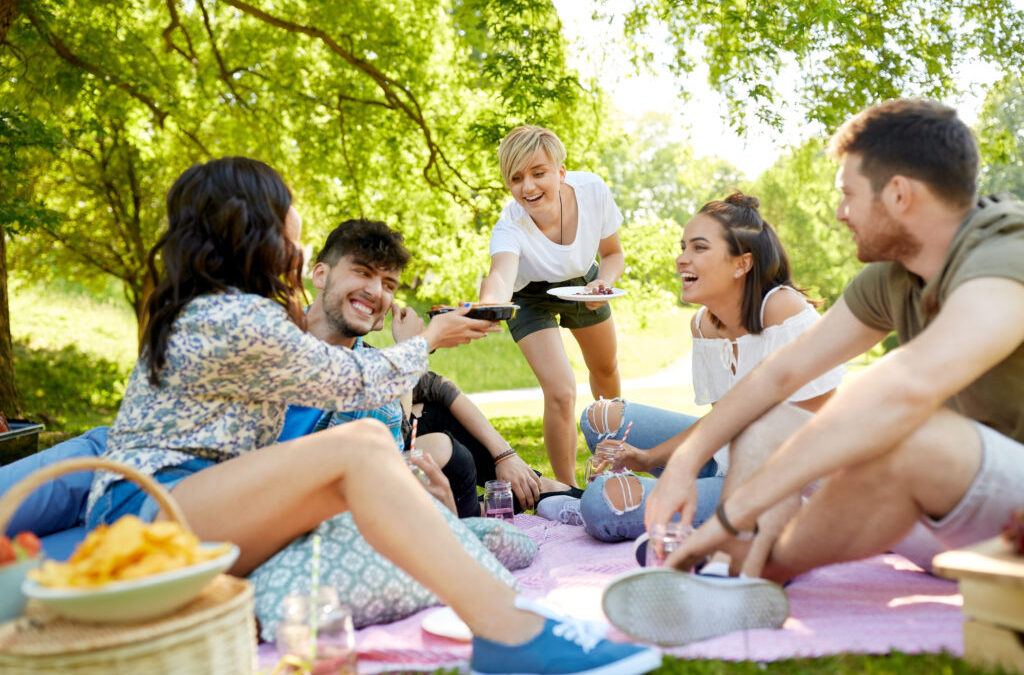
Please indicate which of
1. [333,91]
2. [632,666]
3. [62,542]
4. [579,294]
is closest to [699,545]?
[632,666]

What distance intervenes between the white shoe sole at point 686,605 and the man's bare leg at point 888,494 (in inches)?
7.2

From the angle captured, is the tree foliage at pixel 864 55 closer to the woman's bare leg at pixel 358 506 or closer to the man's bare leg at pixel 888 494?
the man's bare leg at pixel 888 494

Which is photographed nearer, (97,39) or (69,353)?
(97,39)

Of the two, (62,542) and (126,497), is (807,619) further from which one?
(62,542)

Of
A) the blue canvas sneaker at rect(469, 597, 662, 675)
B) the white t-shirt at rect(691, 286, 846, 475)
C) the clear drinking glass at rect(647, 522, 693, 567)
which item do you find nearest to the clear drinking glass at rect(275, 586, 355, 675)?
the blue canvas sneaker at rect(469, 597, 662, 675)

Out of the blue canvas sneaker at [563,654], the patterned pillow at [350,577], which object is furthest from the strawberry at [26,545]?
the blue canvas sneaker at [563,654]

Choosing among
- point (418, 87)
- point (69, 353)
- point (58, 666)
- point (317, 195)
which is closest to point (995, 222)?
point (58, 666)

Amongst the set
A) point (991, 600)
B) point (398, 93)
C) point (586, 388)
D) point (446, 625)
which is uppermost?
point (398, 93)

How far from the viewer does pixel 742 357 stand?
12.3 ft

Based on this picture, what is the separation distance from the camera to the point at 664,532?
2682mm

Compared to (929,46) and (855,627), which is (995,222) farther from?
(929,46)

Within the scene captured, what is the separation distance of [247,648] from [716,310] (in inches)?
100

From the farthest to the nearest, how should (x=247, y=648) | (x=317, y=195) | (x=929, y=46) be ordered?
(x=317, y=195)
(x=929, y=46)
(x=247, y=648)

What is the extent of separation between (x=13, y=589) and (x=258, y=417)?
0.92 m
